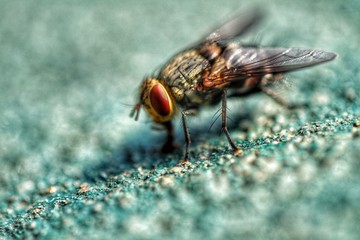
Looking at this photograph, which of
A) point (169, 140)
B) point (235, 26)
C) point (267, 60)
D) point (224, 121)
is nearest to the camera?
point (224, 121)

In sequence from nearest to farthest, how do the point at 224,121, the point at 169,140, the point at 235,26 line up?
the point at 224,121 → the point at 169,140 → the point at 235,26

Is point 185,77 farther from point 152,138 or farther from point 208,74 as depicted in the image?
point 152,138

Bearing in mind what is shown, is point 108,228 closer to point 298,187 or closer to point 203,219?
point 203,219

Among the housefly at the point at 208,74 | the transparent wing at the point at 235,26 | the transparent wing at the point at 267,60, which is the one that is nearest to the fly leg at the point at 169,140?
the housefly at the point at 208,74

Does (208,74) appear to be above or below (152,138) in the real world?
above

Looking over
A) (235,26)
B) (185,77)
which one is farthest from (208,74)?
(235,26)

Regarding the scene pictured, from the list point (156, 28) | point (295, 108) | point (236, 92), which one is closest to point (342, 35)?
point (295, 108)

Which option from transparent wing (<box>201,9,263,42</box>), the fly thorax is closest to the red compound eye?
the fly thorax

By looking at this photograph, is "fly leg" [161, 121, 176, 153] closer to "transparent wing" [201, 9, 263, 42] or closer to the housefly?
the housefly
